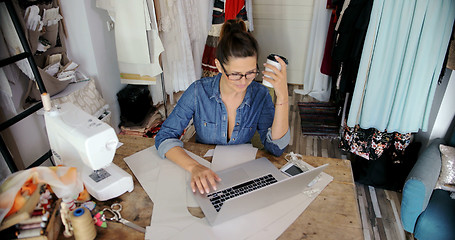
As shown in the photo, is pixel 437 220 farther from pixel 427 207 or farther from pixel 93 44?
pixel 93 44

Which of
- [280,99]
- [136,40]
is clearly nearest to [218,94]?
[280,99]

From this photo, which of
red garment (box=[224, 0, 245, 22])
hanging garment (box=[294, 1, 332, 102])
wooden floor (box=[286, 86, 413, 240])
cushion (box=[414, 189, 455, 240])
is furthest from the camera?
hanging garment (box=[294, 1, 332, 102])

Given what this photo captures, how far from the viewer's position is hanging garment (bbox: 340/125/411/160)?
217 cm

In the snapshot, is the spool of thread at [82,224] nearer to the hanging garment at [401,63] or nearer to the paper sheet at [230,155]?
the paper sheet at [230,155]

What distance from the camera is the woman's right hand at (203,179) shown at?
106 centimetres

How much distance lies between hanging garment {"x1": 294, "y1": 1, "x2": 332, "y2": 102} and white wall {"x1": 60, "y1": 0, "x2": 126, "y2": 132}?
2425 millimetres

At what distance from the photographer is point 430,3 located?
1.73 m

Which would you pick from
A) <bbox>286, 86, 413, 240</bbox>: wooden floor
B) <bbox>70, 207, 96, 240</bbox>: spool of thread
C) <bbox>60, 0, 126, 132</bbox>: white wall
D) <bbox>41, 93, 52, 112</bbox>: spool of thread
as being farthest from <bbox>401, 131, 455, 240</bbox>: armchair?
<bbox>60, 0, 126, 132</bbox>: white wall

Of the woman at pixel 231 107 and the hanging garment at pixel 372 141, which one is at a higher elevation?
the woman at pixel 231 107

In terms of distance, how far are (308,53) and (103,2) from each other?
8.70 ft

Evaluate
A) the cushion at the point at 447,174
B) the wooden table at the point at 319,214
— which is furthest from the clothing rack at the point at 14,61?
the cushion at the point at 447,174

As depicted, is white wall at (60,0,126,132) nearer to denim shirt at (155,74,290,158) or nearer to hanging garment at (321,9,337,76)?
denim shirt at (155,74,290,158)

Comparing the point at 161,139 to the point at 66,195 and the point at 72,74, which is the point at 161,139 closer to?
the point at 66,195

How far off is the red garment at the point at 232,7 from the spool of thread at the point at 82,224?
239 centimetres
